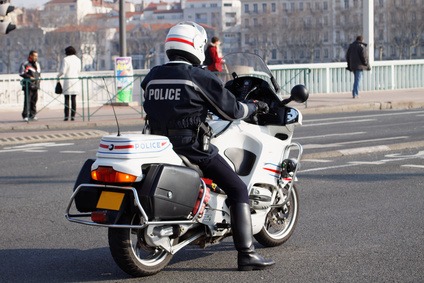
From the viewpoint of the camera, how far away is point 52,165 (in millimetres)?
14938

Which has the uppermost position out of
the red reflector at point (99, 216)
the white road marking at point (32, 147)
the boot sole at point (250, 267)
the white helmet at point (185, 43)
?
the white helmet at point (185, 43)

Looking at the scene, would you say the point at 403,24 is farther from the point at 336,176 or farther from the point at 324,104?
the point at 336,176

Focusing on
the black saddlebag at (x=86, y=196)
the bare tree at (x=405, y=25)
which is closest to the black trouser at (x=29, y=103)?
the black saddlebag at (x=86, y=196)

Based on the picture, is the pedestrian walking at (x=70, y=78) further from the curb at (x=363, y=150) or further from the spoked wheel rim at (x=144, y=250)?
the spoked wheel rim at (x=144, y=250)

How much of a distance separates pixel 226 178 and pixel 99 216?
956 mm

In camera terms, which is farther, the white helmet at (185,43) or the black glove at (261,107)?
the black glove at (261,107)

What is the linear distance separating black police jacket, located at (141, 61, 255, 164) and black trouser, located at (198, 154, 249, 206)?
0.07 meters

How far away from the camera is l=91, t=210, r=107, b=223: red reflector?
6.86m

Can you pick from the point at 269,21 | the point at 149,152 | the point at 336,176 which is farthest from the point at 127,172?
the point at 269,21

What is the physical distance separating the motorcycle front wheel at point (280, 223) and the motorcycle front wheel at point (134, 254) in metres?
1.10

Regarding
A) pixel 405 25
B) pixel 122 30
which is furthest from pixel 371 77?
pixel 405 25

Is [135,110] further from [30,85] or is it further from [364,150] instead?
[364,150]

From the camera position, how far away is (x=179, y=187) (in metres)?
6.98

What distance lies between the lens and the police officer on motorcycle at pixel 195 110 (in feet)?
23.6
